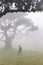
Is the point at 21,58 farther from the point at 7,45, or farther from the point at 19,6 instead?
the point at 19,6

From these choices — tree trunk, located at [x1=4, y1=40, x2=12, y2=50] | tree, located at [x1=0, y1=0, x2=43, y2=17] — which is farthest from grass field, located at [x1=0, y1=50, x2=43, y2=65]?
tree, located at [x1=0, y1=0, x2=43, y2=17]

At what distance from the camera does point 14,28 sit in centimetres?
251

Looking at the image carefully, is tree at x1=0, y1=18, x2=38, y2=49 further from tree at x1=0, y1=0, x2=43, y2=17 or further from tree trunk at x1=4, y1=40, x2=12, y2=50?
tree at x1=0, y1=0, x2=43, y2=17

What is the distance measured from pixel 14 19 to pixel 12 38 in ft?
1.31

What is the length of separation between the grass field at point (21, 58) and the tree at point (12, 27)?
0.17 metres

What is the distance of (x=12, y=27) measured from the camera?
2.52m

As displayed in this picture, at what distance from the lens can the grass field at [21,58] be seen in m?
2.31

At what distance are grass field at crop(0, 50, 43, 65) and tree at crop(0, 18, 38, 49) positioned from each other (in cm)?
17

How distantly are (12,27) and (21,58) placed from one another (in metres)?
0.66

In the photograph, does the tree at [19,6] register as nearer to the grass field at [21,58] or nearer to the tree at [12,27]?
the tree at [12,27]

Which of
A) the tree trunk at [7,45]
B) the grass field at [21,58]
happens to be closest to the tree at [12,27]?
the tree trunk at [7,45]

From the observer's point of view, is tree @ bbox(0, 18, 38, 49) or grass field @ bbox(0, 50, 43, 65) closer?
grass field @ bbox(0, 50, 43, 65)

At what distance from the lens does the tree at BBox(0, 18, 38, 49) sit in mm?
2465

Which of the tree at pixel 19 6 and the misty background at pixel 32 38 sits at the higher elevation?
the tree at pixel 19 6
